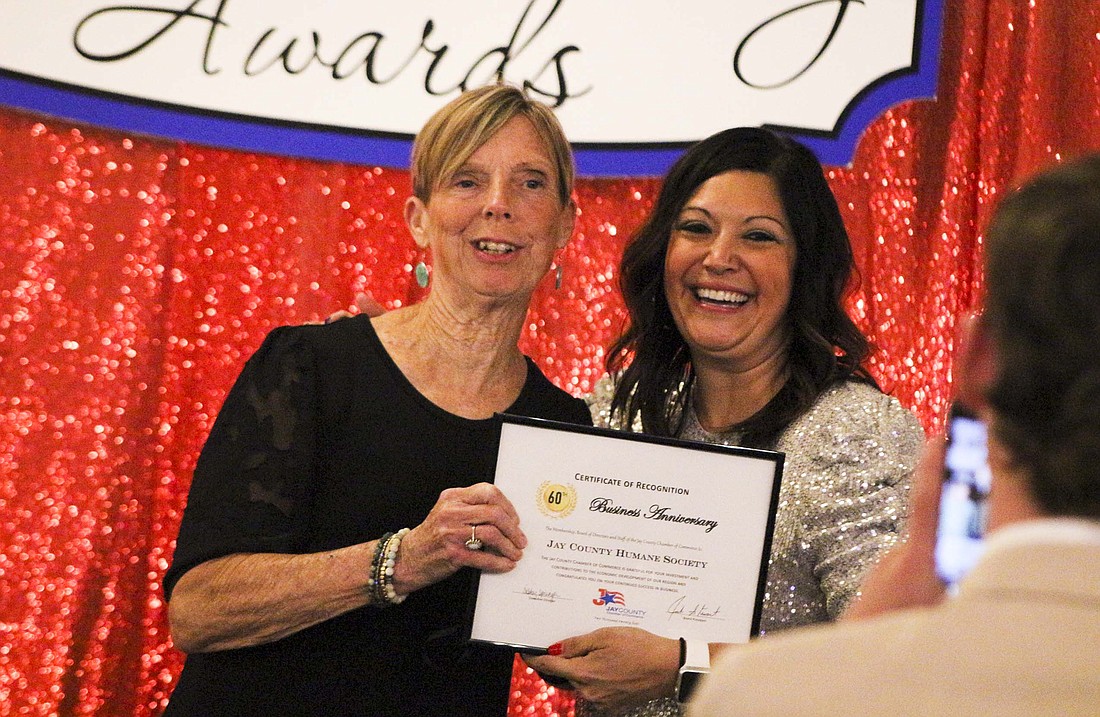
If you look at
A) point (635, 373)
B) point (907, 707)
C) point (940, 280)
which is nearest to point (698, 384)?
point (635, 373)

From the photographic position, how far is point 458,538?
167 cm

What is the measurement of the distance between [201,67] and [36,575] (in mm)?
1115

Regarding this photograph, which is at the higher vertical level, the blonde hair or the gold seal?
the blonde hair

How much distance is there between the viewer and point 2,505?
8.43ft

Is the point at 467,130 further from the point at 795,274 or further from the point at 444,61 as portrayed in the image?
the point at 444,61

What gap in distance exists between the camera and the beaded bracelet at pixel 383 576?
5.55ft

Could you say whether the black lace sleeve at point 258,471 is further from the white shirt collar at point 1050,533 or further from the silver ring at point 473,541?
the white shirt collar at point 1050,533

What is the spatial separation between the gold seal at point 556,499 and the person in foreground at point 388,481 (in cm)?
5

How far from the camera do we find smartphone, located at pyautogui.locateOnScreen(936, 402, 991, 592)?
2.99ft

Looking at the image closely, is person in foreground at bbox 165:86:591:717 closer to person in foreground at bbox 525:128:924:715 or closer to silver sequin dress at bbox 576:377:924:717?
person in foreground at bbox 525:128:924:715

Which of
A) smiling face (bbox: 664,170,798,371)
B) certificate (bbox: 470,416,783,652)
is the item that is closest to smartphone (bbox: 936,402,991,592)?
certificate (bbox: 470,416,783,652)

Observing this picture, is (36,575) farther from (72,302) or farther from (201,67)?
(201,67)

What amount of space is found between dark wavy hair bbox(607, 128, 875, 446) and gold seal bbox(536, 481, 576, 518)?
1.13 ft
